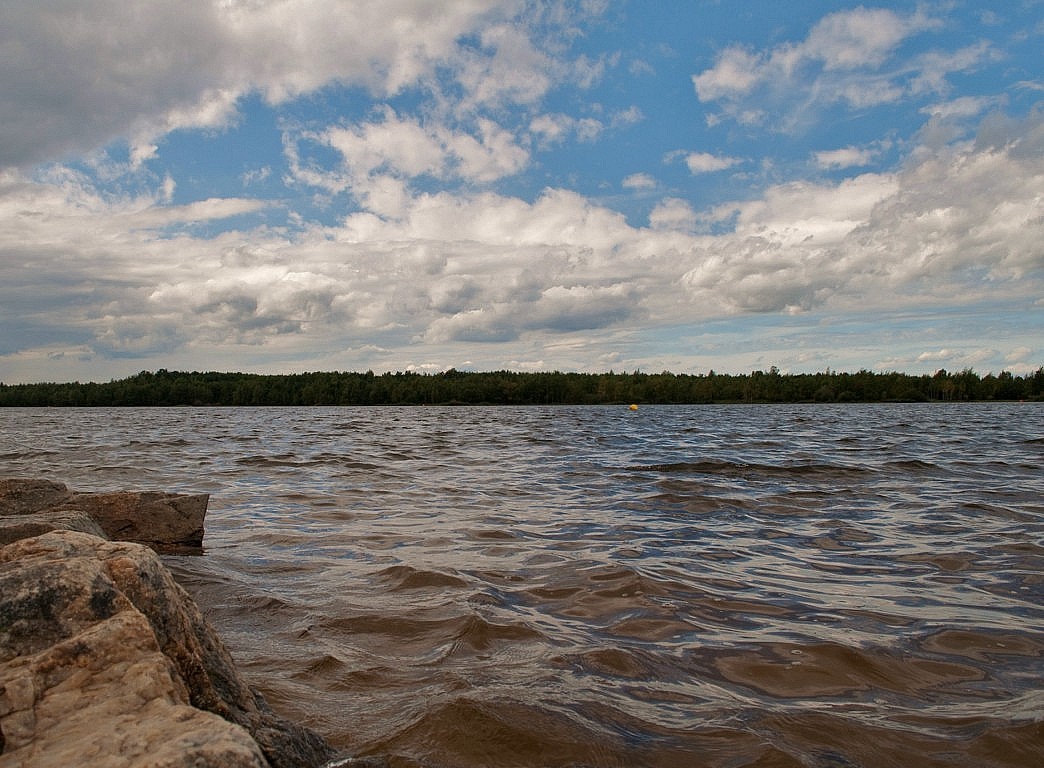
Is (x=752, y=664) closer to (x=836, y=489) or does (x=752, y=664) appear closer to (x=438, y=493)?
(x=438, y=493)

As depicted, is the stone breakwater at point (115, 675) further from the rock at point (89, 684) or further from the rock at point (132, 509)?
the rock at point (132, 509)

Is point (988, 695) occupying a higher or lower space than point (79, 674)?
lower

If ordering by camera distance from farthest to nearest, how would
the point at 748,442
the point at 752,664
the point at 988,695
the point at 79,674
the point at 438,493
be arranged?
the point at 748,442 → the point at 438,493 → the point at 752,664 → the point at 988,695 → the point at 79,674

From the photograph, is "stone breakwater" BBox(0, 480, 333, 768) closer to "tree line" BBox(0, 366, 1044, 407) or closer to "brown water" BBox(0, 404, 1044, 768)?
"brown water" BBox(0, 404, 1044, 768)

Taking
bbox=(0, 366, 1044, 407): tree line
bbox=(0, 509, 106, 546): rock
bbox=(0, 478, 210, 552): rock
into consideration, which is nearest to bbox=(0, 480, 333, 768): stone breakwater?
bbox=(0, 509, 106, 546): rock

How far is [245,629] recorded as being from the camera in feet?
17.5

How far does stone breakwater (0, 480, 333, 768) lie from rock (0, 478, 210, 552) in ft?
18.2

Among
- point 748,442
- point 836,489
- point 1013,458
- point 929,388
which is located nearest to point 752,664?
point 836,489

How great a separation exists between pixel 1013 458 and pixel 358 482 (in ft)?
59.5

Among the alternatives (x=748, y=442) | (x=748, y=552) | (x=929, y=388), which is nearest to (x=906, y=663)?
(x=748, y=552)

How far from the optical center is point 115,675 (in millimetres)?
2316

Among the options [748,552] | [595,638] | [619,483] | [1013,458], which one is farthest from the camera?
[1013,458]

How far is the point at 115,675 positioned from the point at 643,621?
4.11m

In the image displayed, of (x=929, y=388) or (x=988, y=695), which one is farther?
(x=929, y=388)
